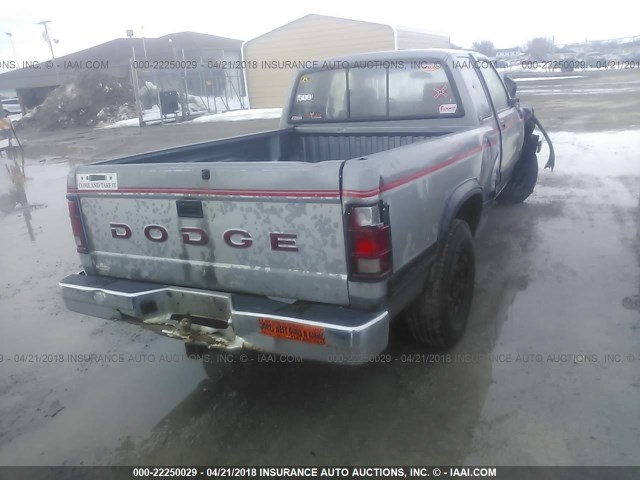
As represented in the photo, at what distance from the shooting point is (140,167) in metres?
2.85

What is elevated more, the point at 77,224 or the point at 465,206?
the point at 77,224

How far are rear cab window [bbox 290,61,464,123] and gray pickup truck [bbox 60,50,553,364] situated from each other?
42 centimetres

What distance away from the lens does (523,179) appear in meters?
6.62

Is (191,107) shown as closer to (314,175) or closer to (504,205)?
(504,205)

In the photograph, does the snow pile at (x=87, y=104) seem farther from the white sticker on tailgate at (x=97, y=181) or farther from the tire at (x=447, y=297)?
the tire at (x=447, y=297)

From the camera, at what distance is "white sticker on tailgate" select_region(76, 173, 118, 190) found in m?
2.94

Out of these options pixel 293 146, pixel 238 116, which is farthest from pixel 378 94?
pixel 238 116

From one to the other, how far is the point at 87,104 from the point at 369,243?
30273 mm

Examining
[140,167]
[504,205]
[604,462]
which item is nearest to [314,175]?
[140,167]

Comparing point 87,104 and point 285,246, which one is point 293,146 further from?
point 87,104

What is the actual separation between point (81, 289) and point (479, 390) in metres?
Result: 2.45

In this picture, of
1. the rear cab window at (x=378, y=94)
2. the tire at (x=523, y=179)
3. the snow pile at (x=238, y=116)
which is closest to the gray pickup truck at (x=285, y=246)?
the rear cab window at (x=378, y=94)

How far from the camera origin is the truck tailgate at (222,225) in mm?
2486

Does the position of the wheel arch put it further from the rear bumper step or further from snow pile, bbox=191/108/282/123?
snow pile, bbox=191/108/282/123
